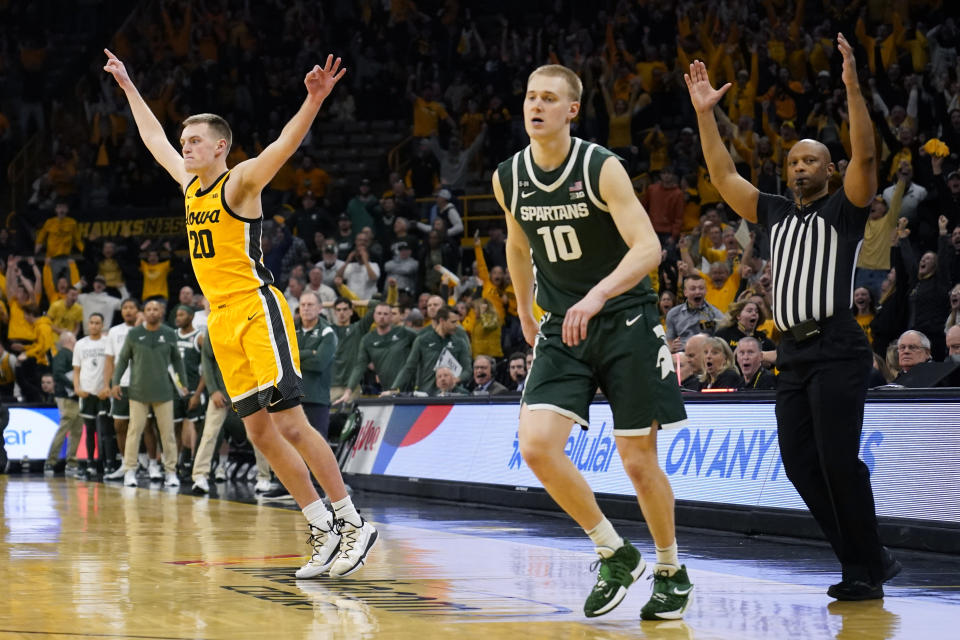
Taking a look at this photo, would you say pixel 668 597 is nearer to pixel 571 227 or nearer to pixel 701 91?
pixel 571 227

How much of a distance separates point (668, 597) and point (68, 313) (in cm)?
1751

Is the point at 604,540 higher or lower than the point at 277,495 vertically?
higher

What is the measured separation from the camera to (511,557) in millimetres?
8219

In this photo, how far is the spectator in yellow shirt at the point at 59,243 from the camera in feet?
77.6

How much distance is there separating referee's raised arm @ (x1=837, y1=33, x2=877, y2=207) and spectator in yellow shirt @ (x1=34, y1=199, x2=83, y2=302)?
19.1m

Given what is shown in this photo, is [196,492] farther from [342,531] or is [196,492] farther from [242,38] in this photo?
[242,38]

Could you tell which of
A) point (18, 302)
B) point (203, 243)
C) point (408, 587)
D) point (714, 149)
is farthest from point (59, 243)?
point (714, 149)

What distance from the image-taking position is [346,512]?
7.32 m

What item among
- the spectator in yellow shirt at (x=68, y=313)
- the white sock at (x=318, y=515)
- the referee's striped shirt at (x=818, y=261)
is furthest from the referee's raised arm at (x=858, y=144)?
the spectator in yellow shirt at (x=68, y=313)

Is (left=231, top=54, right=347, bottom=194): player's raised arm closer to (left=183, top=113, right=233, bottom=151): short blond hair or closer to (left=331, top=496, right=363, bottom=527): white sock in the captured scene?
(left=183, top=113, right=233, bottom=151): short blond hair

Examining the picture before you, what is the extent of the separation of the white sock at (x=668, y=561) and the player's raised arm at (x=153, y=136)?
345 centimetres

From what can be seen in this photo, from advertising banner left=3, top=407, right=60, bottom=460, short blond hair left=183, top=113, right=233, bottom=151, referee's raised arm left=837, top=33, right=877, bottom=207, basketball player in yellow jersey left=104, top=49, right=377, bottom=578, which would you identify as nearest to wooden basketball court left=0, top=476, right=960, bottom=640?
basketball player in yellow jersey left=104, top=49, right=377, bottom=578

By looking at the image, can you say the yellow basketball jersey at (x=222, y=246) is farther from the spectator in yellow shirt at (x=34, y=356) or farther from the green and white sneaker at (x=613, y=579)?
the spectator in yellow shirt at (x=34, y=356)

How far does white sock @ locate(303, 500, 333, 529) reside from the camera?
7.30m
